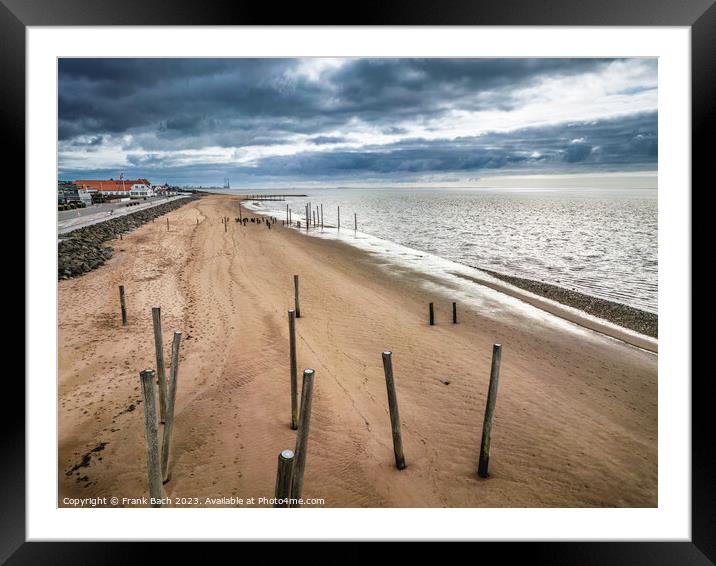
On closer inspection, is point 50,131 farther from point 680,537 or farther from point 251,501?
point 680,537

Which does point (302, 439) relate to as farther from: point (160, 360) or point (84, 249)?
point (84, 249)

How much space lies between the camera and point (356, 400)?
Answer: 5316 millimetres

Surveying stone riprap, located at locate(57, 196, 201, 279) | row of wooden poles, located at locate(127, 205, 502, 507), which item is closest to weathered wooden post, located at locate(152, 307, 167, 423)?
row of wooden poles, located at locate(127, 205, 502, 507)

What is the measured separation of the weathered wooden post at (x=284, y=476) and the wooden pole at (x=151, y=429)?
96 cm

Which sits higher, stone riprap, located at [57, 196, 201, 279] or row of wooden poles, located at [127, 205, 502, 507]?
stone riprap, located at [57, 196, 201, 279]

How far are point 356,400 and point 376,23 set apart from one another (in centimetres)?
416

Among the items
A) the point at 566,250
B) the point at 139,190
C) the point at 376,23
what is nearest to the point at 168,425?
the point at 376,23

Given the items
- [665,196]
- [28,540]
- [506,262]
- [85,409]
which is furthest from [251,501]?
[506,262]

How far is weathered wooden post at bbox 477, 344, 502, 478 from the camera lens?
379cm

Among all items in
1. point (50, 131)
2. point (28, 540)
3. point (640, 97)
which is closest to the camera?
point (28, 540)

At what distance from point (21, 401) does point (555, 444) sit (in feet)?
16.9

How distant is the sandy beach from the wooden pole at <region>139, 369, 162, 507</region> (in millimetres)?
805

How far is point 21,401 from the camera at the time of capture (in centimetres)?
309

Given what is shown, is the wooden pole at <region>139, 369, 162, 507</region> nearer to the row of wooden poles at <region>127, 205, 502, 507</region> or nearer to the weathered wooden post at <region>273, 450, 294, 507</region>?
the row of wooden poles at <region>127, 205, 502, 507</region>
